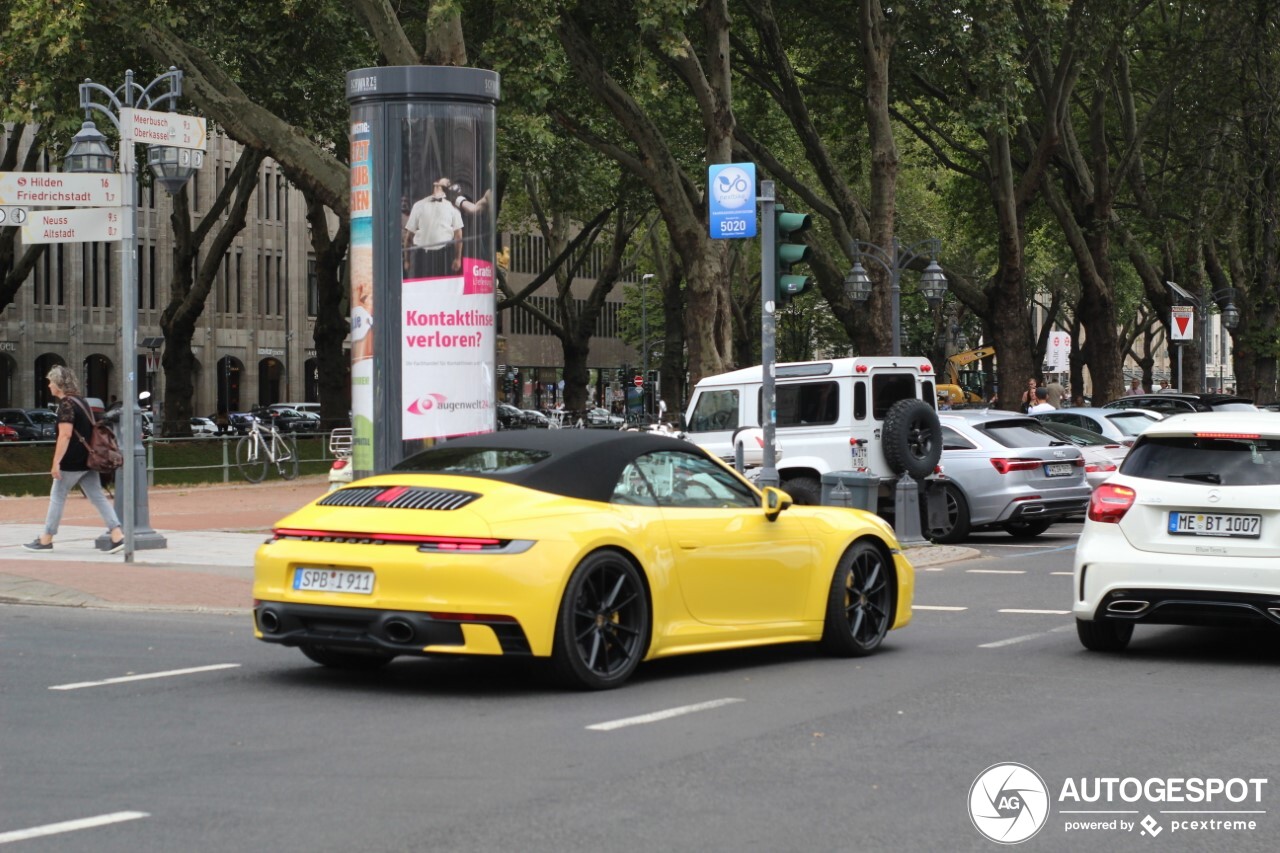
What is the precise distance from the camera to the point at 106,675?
10.4 m

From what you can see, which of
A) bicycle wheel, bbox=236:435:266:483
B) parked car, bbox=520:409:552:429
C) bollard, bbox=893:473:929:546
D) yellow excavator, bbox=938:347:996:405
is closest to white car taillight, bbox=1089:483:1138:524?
bollard, bbox=893:473:929:546

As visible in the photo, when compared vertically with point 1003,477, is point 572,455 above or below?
above

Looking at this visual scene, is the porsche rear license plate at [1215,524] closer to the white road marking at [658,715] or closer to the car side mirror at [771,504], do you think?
the car side mirror at [771,504]

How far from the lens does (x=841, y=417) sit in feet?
70.5

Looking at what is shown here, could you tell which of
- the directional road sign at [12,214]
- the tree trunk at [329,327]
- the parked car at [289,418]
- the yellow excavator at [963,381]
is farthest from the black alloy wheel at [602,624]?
the parked car at [289,418]

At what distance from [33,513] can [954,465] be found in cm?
1230

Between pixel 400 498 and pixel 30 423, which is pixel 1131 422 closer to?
pixel 400 498

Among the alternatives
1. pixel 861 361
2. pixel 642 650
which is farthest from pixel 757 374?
pixel 642 650

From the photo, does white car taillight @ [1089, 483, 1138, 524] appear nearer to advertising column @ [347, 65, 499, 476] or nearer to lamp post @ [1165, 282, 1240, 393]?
advertising column @ [347, 65, 499, 476]

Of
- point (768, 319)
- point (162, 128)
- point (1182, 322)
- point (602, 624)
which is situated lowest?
point (602, 624)

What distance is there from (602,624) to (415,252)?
25.6 ft

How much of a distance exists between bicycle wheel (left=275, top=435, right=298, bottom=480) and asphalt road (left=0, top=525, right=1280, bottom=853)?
2238cm

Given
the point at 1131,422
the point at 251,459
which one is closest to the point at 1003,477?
the point at 1131,422

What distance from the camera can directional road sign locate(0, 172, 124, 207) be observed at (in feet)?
55.8
